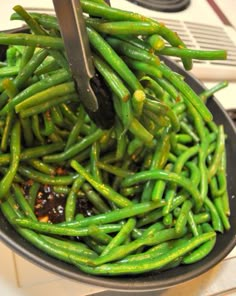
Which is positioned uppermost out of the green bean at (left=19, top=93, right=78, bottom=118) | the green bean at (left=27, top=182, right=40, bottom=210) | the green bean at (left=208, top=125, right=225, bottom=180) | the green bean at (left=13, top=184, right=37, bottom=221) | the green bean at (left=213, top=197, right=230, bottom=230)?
the green bean at (left=19, top=93, right=78, bottom=118)

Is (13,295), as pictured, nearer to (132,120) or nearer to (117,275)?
(117,275)

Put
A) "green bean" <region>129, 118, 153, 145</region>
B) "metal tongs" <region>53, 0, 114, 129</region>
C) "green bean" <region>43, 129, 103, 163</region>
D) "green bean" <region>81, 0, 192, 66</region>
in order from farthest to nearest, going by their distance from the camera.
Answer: "green bean" <region>43, 129, 103, 163</region> → "green bean" <region>129, 118, 153, 145</region> → "green bean" <region>81, 0, 192, 66</region> → "metal tongs" <region>53, 0, 114, 129</region>

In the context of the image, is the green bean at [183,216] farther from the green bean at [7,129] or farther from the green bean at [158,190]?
the green bean at [7,129]

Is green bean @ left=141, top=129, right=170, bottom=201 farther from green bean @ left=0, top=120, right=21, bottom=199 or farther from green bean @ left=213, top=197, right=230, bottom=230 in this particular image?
green bean @ left=0, top=120, right=21, bottom=199

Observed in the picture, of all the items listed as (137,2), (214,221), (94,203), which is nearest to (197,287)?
(214,221)

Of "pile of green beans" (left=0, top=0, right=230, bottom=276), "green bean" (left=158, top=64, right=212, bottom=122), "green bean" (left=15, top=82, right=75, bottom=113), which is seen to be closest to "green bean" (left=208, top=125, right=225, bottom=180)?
"pile of green beans" (left=0, top=0, right=230, bottom=276)

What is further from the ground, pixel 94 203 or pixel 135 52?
pixel 135 52
